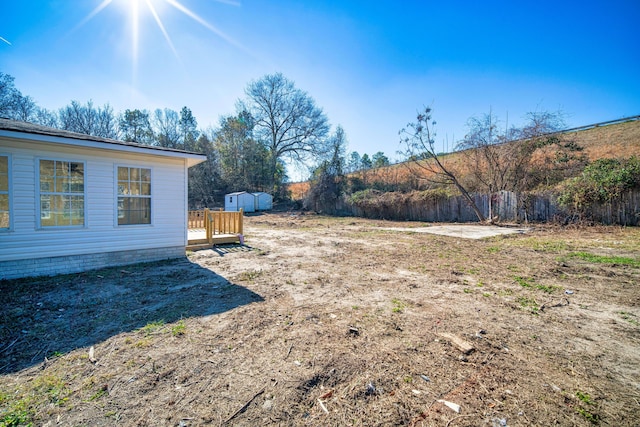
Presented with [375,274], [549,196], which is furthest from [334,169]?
[375,274]

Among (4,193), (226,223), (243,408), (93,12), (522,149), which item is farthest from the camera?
(522,149)

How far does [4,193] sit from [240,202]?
20.8 metres

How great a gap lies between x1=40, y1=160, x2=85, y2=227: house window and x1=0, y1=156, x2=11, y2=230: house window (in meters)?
0.43

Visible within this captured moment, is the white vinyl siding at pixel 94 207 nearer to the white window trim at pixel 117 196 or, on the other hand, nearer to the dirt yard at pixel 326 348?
the white window trim at pixel 117 196

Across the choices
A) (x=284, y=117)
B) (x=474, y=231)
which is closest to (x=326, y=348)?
(x=474, y=231)

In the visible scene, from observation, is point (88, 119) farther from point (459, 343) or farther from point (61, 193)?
point (459, 343)

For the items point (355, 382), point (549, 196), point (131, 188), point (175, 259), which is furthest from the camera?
point (549, 196)

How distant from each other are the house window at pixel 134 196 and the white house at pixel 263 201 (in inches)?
805

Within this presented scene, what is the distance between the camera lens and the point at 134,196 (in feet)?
19.9

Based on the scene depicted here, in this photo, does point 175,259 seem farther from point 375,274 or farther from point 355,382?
point 355,382

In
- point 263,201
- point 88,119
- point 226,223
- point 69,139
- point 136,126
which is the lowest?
point 226,223

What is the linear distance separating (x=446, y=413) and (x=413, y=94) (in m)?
15.4

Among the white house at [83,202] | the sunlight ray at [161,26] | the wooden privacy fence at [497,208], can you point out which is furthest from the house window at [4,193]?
the wooden privacy fence at [497,208]

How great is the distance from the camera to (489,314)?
129 inches
